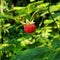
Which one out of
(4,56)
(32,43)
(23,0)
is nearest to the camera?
(32,43)

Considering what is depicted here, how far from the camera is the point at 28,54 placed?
107 cm

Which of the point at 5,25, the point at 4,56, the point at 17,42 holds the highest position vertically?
the point at 5,25

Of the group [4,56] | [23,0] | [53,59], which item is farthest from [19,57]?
[23,0]

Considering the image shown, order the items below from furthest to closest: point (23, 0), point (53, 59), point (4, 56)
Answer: point (23, 0) < point (4, 56) < point (53, 59)

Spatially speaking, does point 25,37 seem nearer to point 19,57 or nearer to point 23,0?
point 19,57

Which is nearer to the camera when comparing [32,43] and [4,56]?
[32,43]

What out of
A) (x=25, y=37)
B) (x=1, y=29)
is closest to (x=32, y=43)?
(x=25, y=37)

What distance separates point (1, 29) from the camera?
2629mm

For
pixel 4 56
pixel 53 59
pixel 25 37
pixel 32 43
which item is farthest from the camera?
pixel 4 56

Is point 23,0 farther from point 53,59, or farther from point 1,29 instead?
point 53,59

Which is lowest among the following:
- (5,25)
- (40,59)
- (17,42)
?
(17,42)

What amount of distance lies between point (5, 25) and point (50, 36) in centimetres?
49

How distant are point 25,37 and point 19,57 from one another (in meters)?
1.63

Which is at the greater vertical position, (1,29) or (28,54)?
(28,54)
